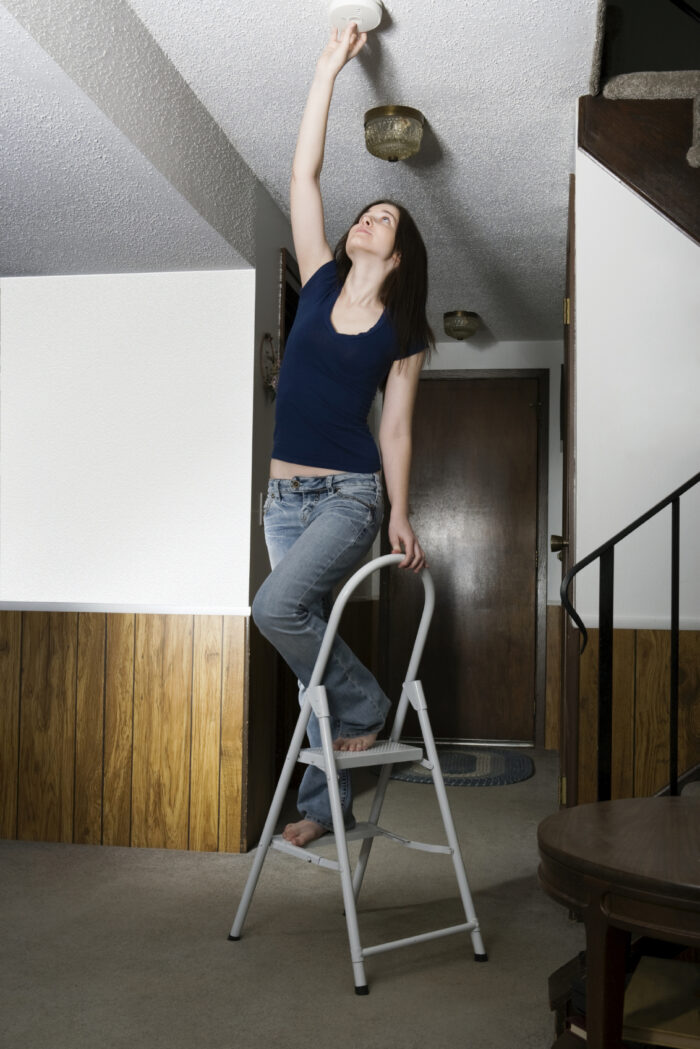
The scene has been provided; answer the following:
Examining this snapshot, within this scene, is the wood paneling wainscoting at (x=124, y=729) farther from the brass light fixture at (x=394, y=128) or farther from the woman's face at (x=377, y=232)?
the brass light fixture at (x=394, y=128)

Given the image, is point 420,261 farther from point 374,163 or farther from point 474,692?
point 474,692

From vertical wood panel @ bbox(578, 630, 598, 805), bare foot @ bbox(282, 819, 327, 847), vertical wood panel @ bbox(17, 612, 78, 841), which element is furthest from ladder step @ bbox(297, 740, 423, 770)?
vertical wood panel @ bbox(17, 612, 78, 841)

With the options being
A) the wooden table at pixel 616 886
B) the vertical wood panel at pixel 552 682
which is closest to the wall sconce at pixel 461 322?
the vertical wood panel at pixel 552 682

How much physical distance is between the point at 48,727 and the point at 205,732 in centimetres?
57

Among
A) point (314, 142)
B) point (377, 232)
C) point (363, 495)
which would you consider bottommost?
point (363, 495)

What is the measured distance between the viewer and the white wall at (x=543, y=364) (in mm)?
5441

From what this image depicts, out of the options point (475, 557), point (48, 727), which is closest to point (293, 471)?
point (48, 727)

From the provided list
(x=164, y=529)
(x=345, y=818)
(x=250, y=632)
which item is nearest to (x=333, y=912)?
(x=345, y=818)

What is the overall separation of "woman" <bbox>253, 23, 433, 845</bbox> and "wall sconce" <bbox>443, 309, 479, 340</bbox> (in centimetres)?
275

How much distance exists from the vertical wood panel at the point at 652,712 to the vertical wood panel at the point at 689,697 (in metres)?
0.04

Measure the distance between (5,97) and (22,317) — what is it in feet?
4.53

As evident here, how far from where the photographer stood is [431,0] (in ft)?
7.45

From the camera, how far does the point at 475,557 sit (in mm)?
5531

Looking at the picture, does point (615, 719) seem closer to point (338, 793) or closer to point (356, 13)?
point (338, 793)
